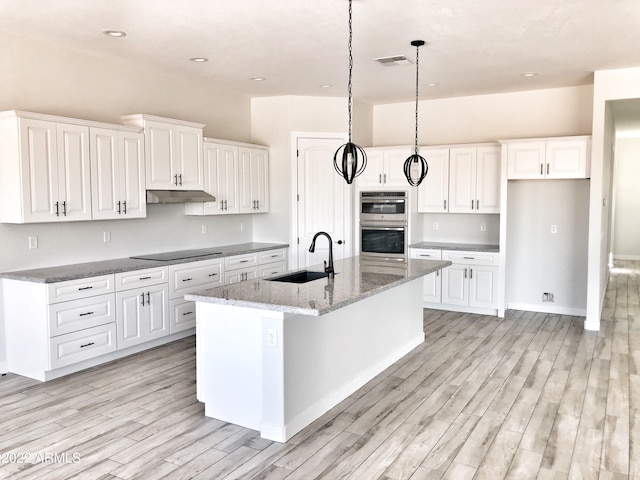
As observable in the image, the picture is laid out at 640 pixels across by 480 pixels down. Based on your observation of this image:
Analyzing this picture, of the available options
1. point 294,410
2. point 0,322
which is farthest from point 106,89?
point 294,410

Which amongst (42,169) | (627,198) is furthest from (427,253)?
(627,198)

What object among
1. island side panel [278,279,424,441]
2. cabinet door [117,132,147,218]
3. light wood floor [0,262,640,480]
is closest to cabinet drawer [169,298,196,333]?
light wood floor [0,262,640,480]

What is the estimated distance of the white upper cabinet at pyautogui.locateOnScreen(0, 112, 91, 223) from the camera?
4.11 m

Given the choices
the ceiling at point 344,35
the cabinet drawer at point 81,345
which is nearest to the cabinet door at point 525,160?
the ceiling at point 344,35

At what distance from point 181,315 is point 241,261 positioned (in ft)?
3.44

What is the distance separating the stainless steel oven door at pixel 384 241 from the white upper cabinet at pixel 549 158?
155 centimetres

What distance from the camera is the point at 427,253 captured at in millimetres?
6797

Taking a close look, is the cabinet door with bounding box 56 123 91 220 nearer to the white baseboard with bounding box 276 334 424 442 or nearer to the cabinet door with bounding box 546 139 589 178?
the white baseboard with bounding box 276 334 424 442

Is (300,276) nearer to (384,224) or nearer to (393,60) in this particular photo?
(393,60)

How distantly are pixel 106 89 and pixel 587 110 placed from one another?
5.37m

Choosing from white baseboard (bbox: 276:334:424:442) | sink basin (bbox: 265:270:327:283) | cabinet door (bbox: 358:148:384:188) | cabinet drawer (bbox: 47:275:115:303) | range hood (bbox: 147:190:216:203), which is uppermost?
cabinet door (bbox: 358:148:384:188)

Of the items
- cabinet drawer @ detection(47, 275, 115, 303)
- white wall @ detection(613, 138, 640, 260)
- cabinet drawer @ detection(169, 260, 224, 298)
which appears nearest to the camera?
cabinet drawer @ detection(47, 275, 115, 303)

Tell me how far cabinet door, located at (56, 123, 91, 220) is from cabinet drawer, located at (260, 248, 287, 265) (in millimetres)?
2296

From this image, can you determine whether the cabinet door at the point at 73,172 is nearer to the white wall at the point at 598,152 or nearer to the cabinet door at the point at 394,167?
the cabinet door at the point at 394,167
